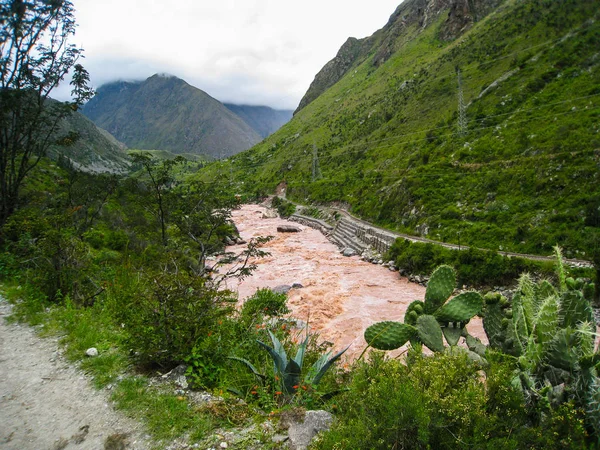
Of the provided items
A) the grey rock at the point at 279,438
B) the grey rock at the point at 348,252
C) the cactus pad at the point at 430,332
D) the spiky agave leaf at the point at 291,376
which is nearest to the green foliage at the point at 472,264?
the grey rock at the point at 348,252

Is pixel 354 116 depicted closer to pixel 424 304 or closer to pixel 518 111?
pixel 518 111

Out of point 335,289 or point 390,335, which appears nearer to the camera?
point 390,335

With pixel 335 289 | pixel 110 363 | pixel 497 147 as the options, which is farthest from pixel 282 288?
pixel 497 147

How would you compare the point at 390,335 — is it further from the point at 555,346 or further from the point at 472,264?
the point at 472,264

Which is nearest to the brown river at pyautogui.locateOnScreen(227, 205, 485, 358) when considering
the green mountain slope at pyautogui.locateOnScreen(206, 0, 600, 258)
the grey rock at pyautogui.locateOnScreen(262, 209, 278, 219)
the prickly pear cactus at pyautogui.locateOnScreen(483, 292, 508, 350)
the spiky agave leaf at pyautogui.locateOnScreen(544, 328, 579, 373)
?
the prickly pear cactus at pyautogui.locateOnScreen(483, 292, 508, 350)

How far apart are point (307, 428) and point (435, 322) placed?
250 centimetres

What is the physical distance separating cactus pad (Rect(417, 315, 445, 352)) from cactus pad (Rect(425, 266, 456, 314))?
1.55ft

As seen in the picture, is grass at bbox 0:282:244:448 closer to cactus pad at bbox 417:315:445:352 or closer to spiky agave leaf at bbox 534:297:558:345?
cactus pad at bbox 417:315:445:352

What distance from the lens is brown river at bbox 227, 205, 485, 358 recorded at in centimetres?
1213

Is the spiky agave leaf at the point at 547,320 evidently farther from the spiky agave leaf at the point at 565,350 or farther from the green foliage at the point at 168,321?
the green foliage at the point at 168,321

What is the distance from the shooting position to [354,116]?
8850cm

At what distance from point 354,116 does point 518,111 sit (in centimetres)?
6469

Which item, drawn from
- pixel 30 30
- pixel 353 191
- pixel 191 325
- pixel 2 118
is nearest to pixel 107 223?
pixel 2 118

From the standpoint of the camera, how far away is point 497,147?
80.1ft
